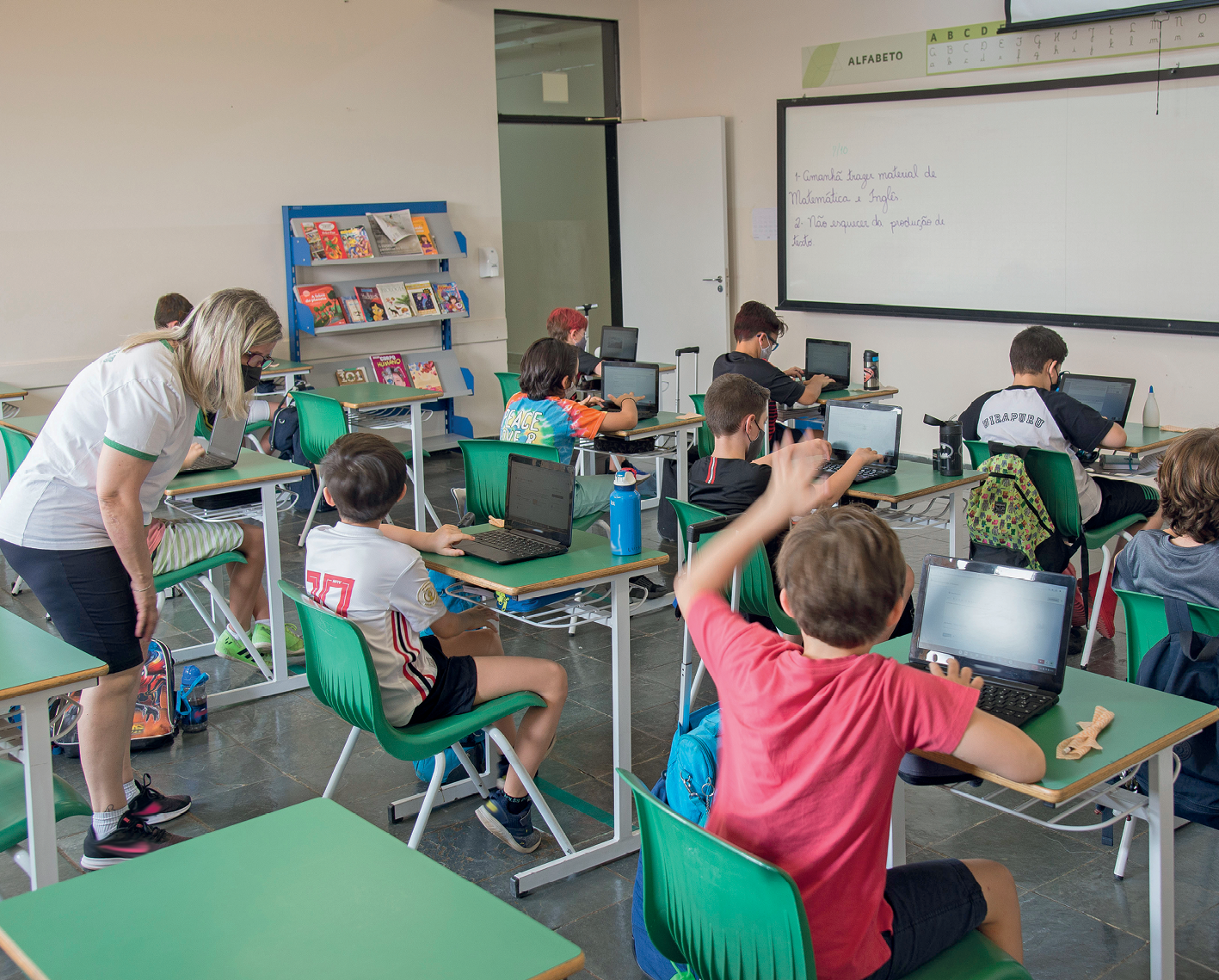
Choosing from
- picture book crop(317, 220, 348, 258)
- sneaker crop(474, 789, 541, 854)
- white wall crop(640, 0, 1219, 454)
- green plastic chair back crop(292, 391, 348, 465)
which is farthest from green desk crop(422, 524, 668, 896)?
picture book crop(317, 220, 348, 258)

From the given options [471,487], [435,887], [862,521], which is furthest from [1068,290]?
[435,887]

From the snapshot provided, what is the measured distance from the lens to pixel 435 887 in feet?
Answer: 4.49

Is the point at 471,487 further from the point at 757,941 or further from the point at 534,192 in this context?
the point at 534,192

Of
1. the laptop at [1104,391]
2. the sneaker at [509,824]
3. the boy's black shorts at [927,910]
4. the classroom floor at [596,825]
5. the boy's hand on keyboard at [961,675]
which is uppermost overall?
the laptop at [1104,391]

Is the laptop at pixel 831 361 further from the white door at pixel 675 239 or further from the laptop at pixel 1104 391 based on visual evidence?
the white door at pixel 675 239

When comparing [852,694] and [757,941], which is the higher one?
[852,694]

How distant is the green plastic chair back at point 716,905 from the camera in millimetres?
1390

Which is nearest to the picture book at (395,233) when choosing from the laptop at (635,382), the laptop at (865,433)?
the laptop at (635,382)

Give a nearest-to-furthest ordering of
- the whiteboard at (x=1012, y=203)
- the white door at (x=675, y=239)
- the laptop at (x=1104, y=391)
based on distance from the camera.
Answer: the laptop at (x=1104, y=391) < the whiteboard at (x=1012, y=203) < the white door at (x=675, y=239)

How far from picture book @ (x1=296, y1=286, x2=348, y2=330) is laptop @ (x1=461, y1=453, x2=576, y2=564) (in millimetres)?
4560

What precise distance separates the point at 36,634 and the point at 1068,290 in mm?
6007

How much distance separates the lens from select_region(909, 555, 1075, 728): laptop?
1991 millimetres

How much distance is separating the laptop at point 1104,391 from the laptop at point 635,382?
6.13 feet

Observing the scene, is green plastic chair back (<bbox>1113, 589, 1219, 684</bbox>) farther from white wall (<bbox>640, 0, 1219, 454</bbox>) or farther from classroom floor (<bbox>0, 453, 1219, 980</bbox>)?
white wall (<bbox>640, 0, 1219, 454</bbox>)
